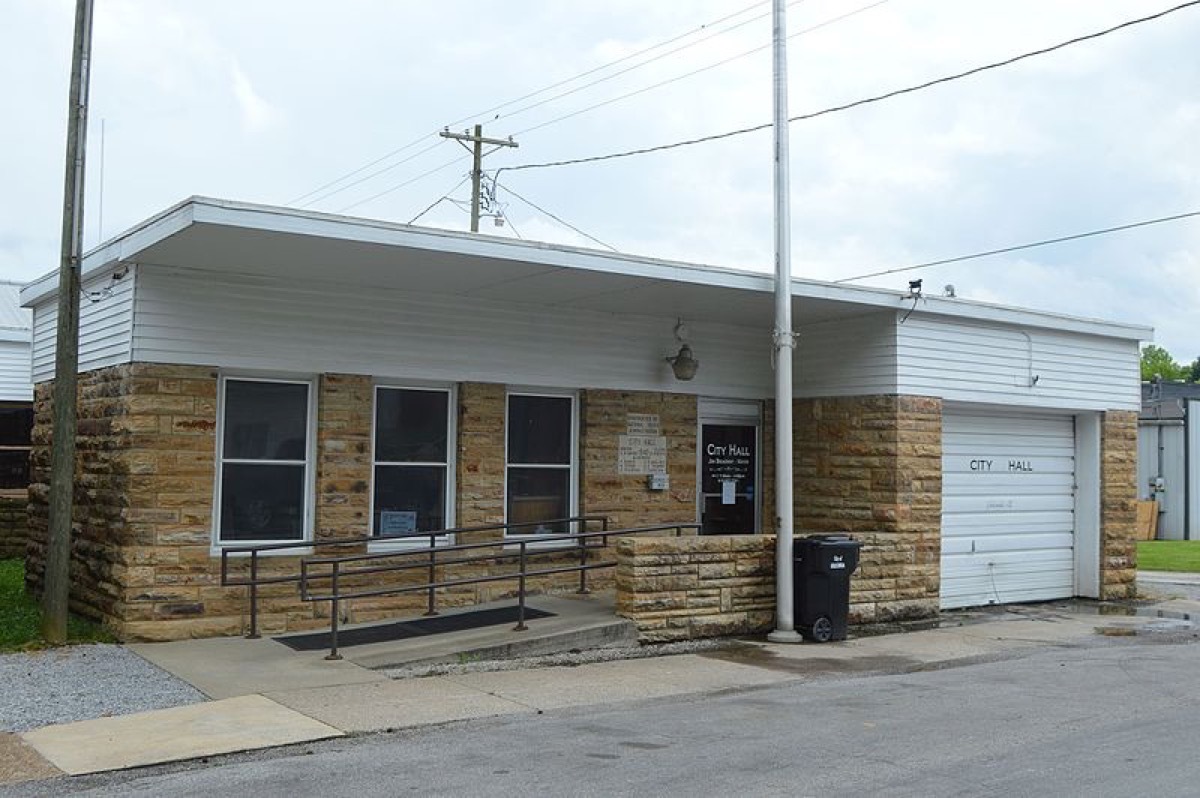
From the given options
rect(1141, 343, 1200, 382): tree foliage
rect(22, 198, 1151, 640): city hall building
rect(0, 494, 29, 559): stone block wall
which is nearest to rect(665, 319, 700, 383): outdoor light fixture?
rect(22, 198, 1151, 640): city hall building

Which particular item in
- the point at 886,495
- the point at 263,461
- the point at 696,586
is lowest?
the point at 696,586

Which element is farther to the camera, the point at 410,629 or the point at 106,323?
the point at 106,323

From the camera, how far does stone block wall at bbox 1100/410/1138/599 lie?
16.5 meters

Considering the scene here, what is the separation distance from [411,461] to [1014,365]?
316 inches

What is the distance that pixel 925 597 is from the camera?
14.5 metres

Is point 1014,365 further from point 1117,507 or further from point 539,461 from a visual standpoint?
point 539,461

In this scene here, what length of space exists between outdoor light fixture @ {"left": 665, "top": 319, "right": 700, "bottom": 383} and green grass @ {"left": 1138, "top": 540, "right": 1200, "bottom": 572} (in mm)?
12824

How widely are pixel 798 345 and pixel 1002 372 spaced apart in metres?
2.66

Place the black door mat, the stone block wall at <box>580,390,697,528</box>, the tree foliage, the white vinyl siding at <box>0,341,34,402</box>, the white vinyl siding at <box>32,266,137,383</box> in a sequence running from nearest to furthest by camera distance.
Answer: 1. the black door mat
2. the white vinyl siding at <box>32,266,137,383</box>
3. the stone block wall at <box>580,390,697,528</box>
4. the white vinyl siding at <box>0,341,34,402</box>
5. the tree foliage

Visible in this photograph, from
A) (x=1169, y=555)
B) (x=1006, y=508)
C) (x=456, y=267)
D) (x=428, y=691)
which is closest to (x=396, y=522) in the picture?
(x=456, y=267)

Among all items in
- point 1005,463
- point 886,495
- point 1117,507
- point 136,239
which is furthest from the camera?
point 1117,507

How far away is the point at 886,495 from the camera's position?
14422 mm

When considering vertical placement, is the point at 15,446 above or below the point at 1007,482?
above

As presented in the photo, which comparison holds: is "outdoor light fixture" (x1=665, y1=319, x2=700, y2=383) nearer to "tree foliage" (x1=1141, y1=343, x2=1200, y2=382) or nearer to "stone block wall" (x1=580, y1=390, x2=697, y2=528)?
"stone block wall" (x1=580, y1=390, x2=697, y2=528)
